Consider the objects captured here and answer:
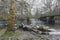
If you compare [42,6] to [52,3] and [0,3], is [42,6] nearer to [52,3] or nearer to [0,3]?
[52,3]

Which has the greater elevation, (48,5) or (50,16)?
(48,5)

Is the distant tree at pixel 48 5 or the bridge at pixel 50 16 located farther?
the bridge at pixel 50 16

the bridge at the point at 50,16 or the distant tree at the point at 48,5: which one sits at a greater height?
the distant tree at the point at 48,5

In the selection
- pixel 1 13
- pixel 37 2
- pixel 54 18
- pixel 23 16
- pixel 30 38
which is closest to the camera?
pixel 30 38

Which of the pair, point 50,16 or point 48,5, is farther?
point 50,16

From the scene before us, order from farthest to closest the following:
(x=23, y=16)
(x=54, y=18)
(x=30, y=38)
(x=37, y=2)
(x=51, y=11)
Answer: (x=54, y=18)
(x=51, y=11)
(x=37, y=2)
(x=23, y=16)
(x=30, y=38)

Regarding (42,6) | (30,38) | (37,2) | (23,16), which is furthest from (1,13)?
(42,6)

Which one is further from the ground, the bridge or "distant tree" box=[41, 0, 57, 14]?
"distant tree" box=[41, 0, 57, 14]

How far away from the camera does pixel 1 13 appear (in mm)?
10648

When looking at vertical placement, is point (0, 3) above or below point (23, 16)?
above

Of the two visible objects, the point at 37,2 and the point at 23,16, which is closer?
the point at 23,16

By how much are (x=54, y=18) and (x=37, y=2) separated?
408 centimetres

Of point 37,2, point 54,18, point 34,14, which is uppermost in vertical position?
point 37,2

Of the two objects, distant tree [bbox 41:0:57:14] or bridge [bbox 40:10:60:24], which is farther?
bridge [bbox 40:10:60:24]
